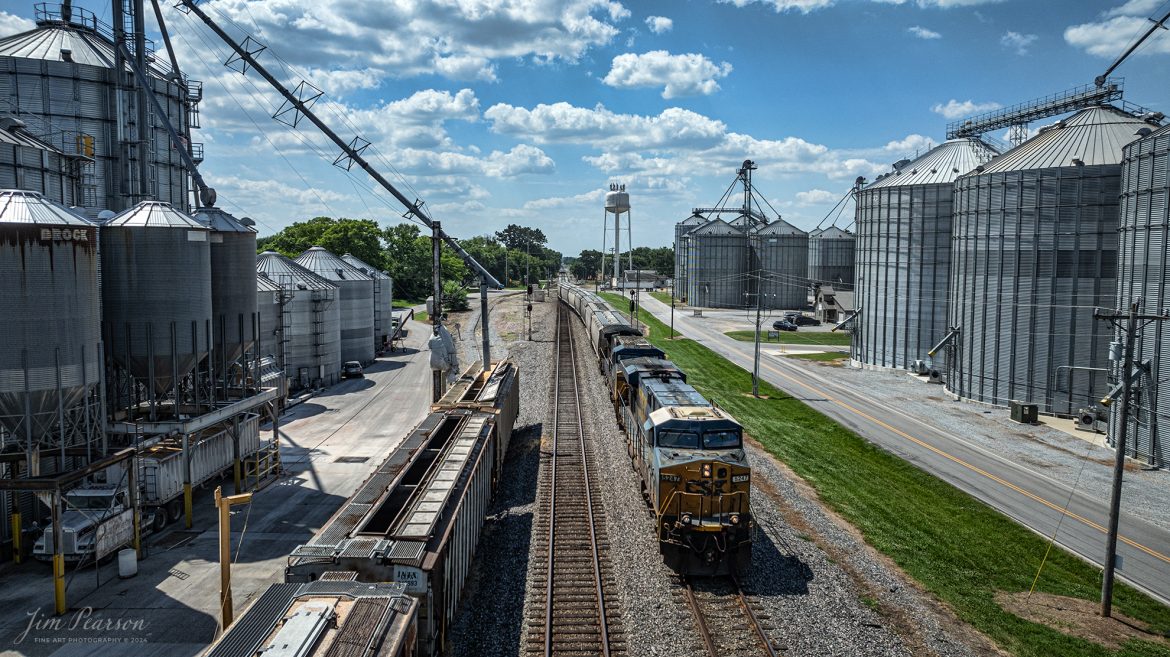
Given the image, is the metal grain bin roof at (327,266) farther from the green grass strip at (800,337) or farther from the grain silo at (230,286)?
the green grass strip at (800,337)

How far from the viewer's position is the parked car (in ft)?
336

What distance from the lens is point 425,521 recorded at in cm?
1709

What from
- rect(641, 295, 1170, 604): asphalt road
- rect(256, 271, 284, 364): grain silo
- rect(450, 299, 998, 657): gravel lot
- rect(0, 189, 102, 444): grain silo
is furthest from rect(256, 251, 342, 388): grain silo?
rect(641, 295, 1170, 604): asphalt road

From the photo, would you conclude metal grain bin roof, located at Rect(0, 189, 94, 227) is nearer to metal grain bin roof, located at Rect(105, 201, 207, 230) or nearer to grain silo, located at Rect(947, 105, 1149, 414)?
metal grain bin roof, located at Rect(105, 201, 207, 230)

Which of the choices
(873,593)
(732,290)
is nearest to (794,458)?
(873,593)

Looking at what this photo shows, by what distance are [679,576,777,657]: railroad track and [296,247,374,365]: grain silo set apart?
47.4 m

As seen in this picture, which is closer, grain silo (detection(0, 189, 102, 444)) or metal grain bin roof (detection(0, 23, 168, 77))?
grain silo (detection(0, 189, 102, 444))

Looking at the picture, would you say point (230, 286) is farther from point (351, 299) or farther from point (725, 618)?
point (351, 299)

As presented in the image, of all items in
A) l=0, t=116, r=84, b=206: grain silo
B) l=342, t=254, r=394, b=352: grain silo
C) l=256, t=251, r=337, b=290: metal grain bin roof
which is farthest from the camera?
l=342, t=254, r=394, b=352: grain silo

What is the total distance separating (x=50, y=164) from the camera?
29047mm

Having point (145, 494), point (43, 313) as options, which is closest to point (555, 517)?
point (145, 494)

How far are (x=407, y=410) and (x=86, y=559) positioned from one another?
26.0 m

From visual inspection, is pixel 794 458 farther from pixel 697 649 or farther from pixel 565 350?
pixel 565 350

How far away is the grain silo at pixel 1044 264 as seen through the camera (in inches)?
1812
